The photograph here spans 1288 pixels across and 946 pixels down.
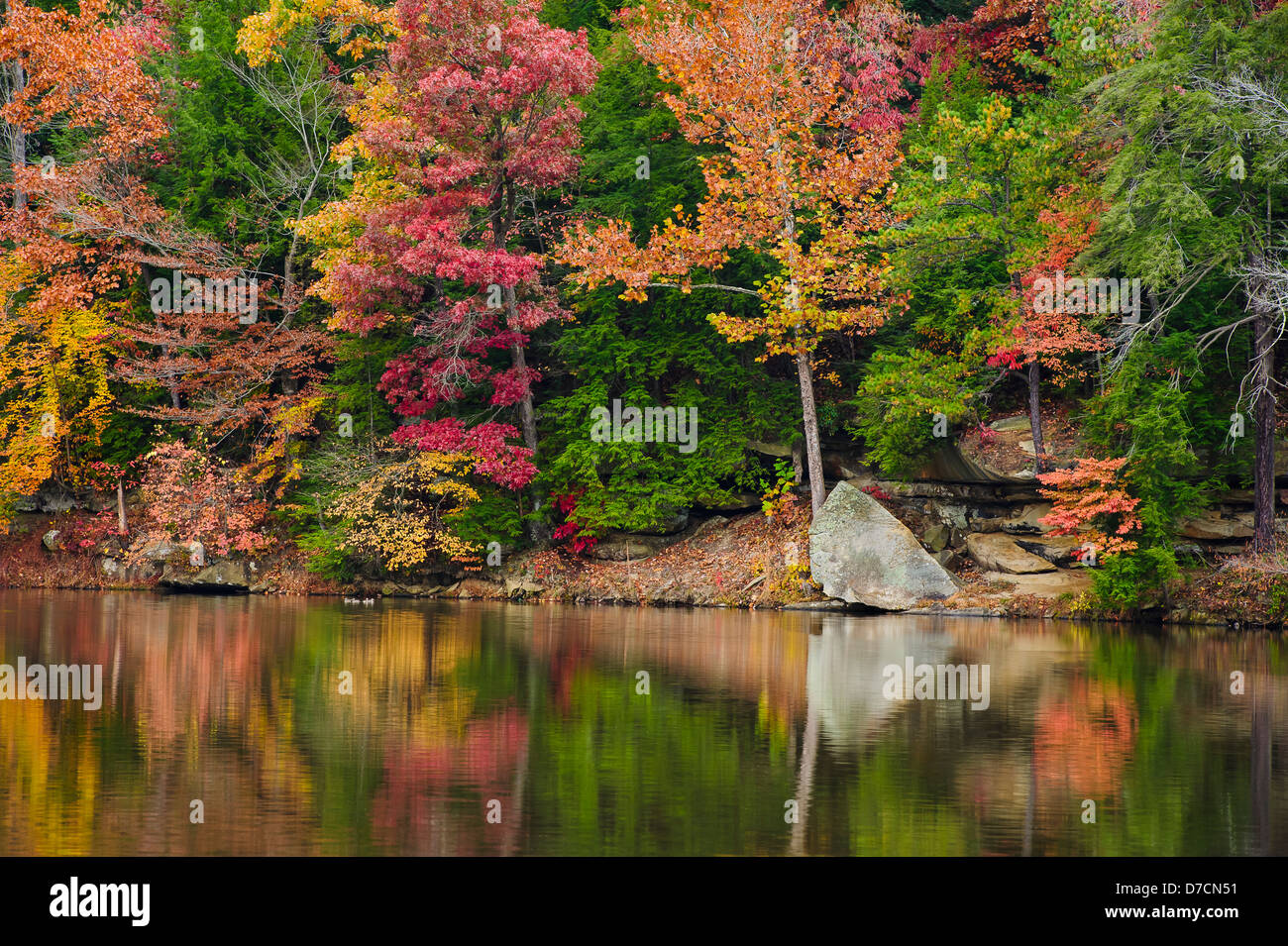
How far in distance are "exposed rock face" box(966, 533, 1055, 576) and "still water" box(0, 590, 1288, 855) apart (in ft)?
16.8

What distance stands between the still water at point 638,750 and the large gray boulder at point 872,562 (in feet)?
15.5

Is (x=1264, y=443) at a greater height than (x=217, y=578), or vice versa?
(x=1264, y=443)

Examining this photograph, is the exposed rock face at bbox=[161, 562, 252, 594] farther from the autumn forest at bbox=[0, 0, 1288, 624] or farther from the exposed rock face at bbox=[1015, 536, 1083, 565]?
the exposed rock face at bbox=[1015, 536, 1083, 565]

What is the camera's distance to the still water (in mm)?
7320

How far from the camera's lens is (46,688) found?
12.9 m

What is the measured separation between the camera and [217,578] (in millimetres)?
28484

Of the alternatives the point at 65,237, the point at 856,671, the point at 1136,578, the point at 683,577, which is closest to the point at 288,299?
the point at 65,237

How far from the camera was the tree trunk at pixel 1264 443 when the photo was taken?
20.7 meters

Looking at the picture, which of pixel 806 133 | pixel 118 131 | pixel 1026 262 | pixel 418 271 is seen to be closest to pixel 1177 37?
pixel 1026 262

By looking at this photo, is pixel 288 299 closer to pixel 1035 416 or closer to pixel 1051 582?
pixel 1035 416

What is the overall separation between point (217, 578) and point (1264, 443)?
75.6 feet

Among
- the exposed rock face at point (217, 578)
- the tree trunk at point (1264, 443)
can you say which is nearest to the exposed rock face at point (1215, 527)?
the tree trunk at point (1264, 443)

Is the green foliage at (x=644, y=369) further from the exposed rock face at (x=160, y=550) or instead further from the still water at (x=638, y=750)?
the exposed rock face at (x=160, y=550)

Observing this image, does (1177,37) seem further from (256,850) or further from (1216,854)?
(256,850)
